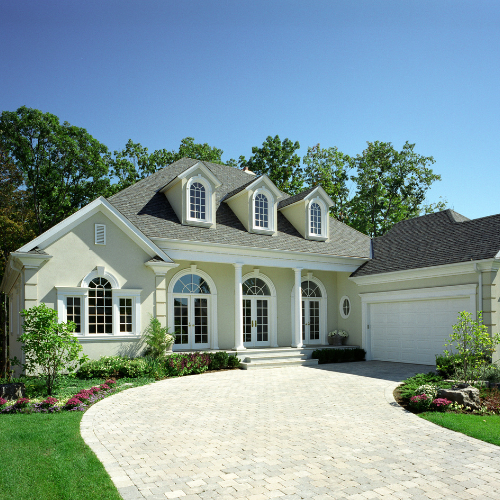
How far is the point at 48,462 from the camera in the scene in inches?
262

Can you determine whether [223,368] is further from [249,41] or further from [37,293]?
[249,41]

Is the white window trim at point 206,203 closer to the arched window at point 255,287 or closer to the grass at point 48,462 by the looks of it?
the arched window at point 255,287

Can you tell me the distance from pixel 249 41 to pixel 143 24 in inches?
123

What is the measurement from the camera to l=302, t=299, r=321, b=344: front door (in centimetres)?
2236

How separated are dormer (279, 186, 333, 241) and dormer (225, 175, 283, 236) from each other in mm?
1367

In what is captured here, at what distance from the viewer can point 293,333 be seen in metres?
21.3

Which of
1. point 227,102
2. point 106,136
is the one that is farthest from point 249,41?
point 106,136

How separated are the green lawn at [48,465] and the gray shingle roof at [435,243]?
14.3m

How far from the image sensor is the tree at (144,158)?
3359 centimetres

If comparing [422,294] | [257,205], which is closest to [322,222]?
[257,205]

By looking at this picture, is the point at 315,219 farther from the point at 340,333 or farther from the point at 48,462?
the point at 48,462

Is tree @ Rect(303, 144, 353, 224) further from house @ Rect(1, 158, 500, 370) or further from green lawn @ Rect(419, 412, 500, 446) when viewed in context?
green lawn @ Rect(419, 412, 500, 446)

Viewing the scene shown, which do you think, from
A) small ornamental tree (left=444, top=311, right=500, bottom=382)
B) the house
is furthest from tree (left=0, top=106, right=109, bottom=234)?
small ornamental tree (left=444, top=311, right=500, bottom=382)

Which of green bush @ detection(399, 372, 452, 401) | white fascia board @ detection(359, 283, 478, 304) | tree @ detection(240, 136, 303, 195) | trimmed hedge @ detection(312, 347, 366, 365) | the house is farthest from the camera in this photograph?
tree @ detection(240, 136, 303, 195)
